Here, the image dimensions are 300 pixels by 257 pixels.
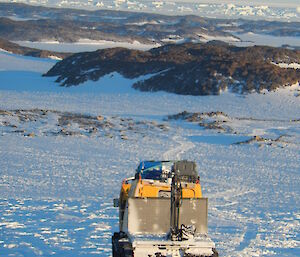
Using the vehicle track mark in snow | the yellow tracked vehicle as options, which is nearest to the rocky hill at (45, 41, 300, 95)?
Answer: the vehicle track mark in snow

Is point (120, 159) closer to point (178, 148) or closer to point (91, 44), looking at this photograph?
point (178, 148)

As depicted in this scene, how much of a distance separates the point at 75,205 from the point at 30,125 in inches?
590

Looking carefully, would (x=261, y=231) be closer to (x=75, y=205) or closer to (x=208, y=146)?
(x=75, y=205)

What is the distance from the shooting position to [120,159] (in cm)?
2202

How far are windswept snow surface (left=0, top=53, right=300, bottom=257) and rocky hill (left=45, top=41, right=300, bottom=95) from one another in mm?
1237

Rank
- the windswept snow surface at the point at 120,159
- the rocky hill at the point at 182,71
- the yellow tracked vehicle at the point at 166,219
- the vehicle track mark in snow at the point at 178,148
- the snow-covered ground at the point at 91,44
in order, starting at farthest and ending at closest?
the snow-covered ground at the point at 91,44
the rocky hill at the point at 182,71
the vehicle track mark in snow at the point at 178,148
the windswept snow surface at the point at 120,159
the yellow tracked vehicle at the point at 166,219

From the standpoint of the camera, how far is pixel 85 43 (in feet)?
446

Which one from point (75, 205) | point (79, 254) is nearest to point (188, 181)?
point (79, 254)

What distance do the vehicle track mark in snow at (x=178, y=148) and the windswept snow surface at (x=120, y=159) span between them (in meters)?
0.04

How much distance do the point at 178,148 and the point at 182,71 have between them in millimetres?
21628

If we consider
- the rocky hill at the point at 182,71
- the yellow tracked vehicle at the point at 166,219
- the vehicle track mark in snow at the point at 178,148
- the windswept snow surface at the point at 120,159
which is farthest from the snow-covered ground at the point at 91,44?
the yellow tracked vehicle at the point at 166,219

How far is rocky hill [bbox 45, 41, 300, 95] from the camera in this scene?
41969 millimetres

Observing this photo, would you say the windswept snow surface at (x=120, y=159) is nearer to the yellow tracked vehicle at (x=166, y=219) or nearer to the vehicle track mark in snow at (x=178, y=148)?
the vehicle track mark in snow at (x=178, y=148)

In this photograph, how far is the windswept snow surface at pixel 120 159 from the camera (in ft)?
37.9
